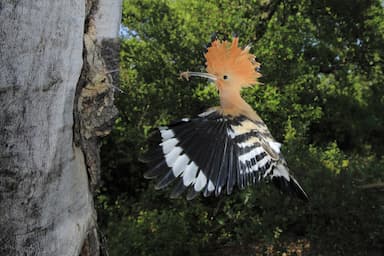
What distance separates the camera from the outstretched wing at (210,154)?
5.16 ft

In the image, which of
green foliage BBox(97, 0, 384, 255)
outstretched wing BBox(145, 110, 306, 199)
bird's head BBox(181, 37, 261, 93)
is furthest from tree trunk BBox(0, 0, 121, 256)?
green foliage BBox(97, 0, 384, 255)

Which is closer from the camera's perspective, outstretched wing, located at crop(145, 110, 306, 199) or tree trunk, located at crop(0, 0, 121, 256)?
tree trunk, located at crop(0, 0, 121, 256)

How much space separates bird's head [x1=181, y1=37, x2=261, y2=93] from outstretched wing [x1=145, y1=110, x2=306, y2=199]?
0.37 ft

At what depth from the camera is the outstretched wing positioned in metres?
1.57

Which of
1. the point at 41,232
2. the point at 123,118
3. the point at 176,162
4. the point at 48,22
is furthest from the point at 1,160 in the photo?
the point at 123,118

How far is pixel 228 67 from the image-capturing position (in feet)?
5.64

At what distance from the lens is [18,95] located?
1025 mm

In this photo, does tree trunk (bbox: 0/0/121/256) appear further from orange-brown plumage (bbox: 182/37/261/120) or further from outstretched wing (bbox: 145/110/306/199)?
orange-brown plumage (bbox: 182/37/261/120)

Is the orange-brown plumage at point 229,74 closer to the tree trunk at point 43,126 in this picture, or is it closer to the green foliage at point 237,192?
the tree trunk at point 43,126

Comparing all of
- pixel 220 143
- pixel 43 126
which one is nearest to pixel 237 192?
pixel 220 143

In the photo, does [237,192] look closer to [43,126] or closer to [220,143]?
[220,143]

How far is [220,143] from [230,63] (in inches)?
10.9

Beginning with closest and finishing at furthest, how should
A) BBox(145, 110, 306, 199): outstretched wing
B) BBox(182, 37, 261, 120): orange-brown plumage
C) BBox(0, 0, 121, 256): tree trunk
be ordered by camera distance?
BBox(0, 0, 121, 256): tree trunk → BBox(145, 110, 306, 199): outstretched wing → BBox(182, 37, 261, 120): orange-brown plumage

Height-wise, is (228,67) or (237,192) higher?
(228,67)
